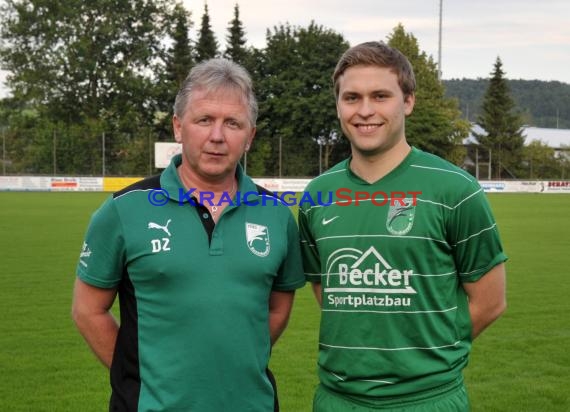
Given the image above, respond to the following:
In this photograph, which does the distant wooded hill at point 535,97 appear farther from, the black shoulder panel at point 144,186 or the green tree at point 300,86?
the black shoulder panel at point 144,186

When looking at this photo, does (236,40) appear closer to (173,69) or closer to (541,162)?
(173,69)

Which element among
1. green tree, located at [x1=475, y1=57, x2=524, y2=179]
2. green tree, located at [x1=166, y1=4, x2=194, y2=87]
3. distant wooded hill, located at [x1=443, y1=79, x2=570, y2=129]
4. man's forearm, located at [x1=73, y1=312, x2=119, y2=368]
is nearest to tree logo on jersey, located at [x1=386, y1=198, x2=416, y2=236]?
man's forearm, located at [x1=73, y1=312, x2=119, y2=368]

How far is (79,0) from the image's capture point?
165 feet

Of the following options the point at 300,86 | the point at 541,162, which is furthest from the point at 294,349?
the point at 541,162

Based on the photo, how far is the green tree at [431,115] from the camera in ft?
166

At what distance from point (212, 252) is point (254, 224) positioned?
0.79ft

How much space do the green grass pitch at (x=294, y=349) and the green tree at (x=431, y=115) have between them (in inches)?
1508

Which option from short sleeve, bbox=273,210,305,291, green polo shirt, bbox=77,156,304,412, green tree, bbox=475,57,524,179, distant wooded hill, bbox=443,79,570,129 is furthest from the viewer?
distant wooded hill, bbox=443,79,570,129

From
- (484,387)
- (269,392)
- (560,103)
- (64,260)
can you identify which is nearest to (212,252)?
(269,392)

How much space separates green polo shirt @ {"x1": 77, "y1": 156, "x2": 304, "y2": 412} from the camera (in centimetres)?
262

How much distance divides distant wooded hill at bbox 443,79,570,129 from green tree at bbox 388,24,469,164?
245ft

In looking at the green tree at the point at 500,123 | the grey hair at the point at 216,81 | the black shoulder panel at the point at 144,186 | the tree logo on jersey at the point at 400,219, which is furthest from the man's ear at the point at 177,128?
the green tree at the point at 500,123

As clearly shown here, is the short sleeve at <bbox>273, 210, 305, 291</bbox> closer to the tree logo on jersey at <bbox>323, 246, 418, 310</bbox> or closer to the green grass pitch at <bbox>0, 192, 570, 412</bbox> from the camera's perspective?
the tree logo on jersey at <bbox>323, 246, 418, 310</bbox>

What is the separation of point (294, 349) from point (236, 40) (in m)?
48.2
